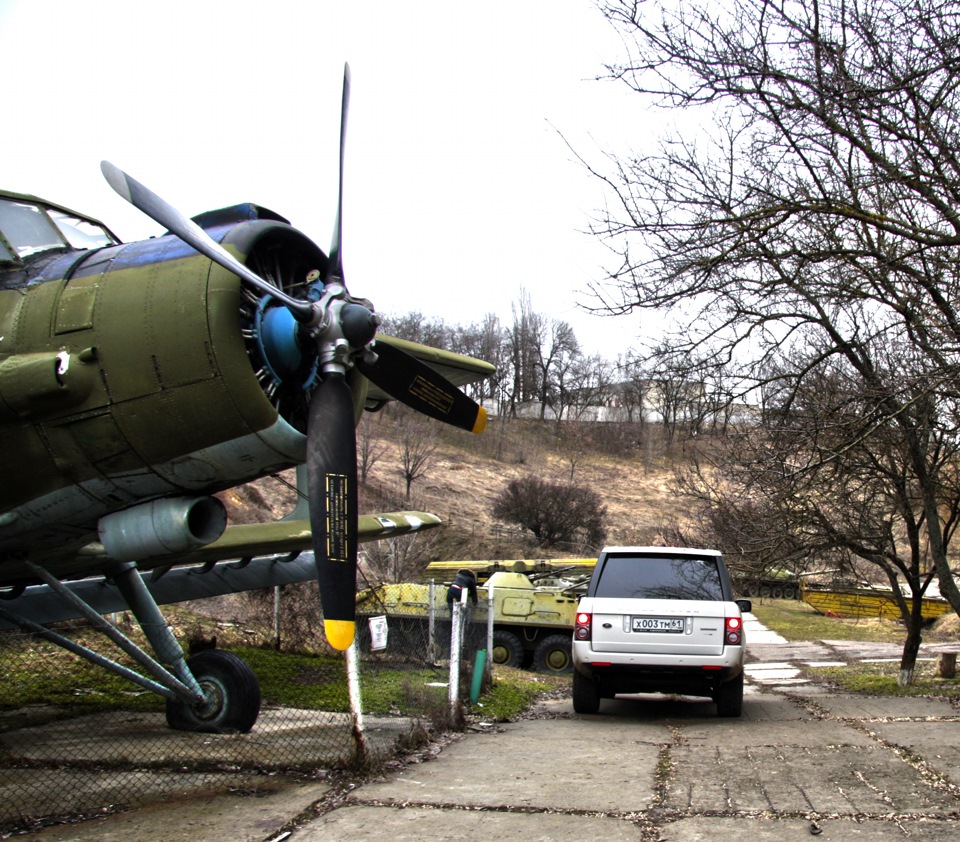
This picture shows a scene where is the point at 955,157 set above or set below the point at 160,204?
above

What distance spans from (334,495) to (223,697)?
2.81 metres

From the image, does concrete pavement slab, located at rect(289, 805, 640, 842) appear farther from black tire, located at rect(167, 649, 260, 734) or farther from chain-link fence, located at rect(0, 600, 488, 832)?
black tire, located at rect(167, 649, 260, 734)

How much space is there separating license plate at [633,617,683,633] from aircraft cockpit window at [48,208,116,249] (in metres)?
5.54

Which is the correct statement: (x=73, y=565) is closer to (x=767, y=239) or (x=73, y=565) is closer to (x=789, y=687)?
(x=767, y=239)

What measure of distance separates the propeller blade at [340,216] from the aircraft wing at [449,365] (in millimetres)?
1889

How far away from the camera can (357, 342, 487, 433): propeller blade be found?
7113 mm

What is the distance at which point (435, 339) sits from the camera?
66.3 meters

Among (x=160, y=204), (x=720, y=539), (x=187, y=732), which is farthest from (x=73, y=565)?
(x=720, y=539)

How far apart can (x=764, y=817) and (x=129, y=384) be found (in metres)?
4.25

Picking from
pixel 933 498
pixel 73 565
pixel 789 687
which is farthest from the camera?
pixel 789 687

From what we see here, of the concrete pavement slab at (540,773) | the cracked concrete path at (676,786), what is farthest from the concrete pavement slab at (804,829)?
the concrete pavement slab at (540,773)

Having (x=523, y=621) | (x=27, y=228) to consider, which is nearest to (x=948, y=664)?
(x=523, y=621)

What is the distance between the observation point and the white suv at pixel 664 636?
929cm

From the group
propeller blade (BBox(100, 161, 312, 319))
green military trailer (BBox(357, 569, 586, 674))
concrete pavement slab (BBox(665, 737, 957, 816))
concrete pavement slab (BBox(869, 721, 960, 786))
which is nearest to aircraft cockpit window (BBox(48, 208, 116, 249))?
propeller blade (BBox(100, 161, 312, 319))
